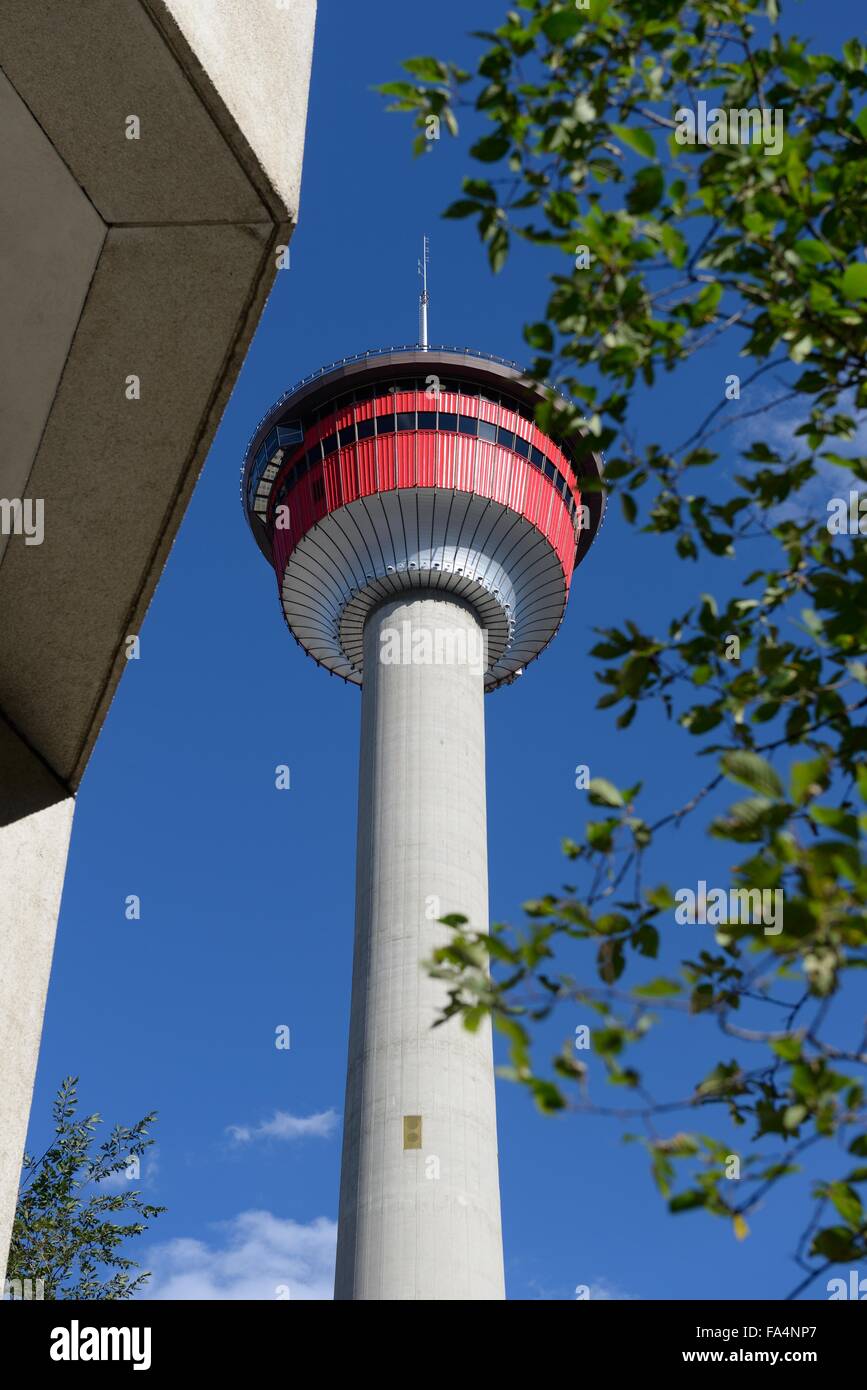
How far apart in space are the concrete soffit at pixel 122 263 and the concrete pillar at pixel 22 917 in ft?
2.33

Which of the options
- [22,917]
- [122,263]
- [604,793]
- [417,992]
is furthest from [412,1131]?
[604,793]

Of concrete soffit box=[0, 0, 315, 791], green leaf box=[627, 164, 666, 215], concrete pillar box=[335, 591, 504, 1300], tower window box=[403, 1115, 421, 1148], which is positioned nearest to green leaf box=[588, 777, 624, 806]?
green leaf box=[627, 164, 666, 215]

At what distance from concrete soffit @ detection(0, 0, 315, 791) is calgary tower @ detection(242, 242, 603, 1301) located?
31.3 m

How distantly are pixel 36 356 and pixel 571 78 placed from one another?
119 inches

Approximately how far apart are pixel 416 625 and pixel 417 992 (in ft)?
44.9

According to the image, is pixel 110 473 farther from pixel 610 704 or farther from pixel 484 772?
pixel 484 772

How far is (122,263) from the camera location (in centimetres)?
661

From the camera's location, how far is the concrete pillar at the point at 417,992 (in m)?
34.9

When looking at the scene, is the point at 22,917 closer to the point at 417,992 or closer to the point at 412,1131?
the point at 412,1131

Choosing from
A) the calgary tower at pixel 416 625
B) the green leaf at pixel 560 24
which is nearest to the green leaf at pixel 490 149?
the green leaf at pixel 560 24

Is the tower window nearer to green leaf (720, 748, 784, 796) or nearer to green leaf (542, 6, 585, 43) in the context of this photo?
green leaf (542, 6, 585, 43)

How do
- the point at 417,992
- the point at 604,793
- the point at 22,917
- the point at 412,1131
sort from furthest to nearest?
the point at 417,992 → the point at 412,1131 → the point at 22,917 → the point at 604,793
